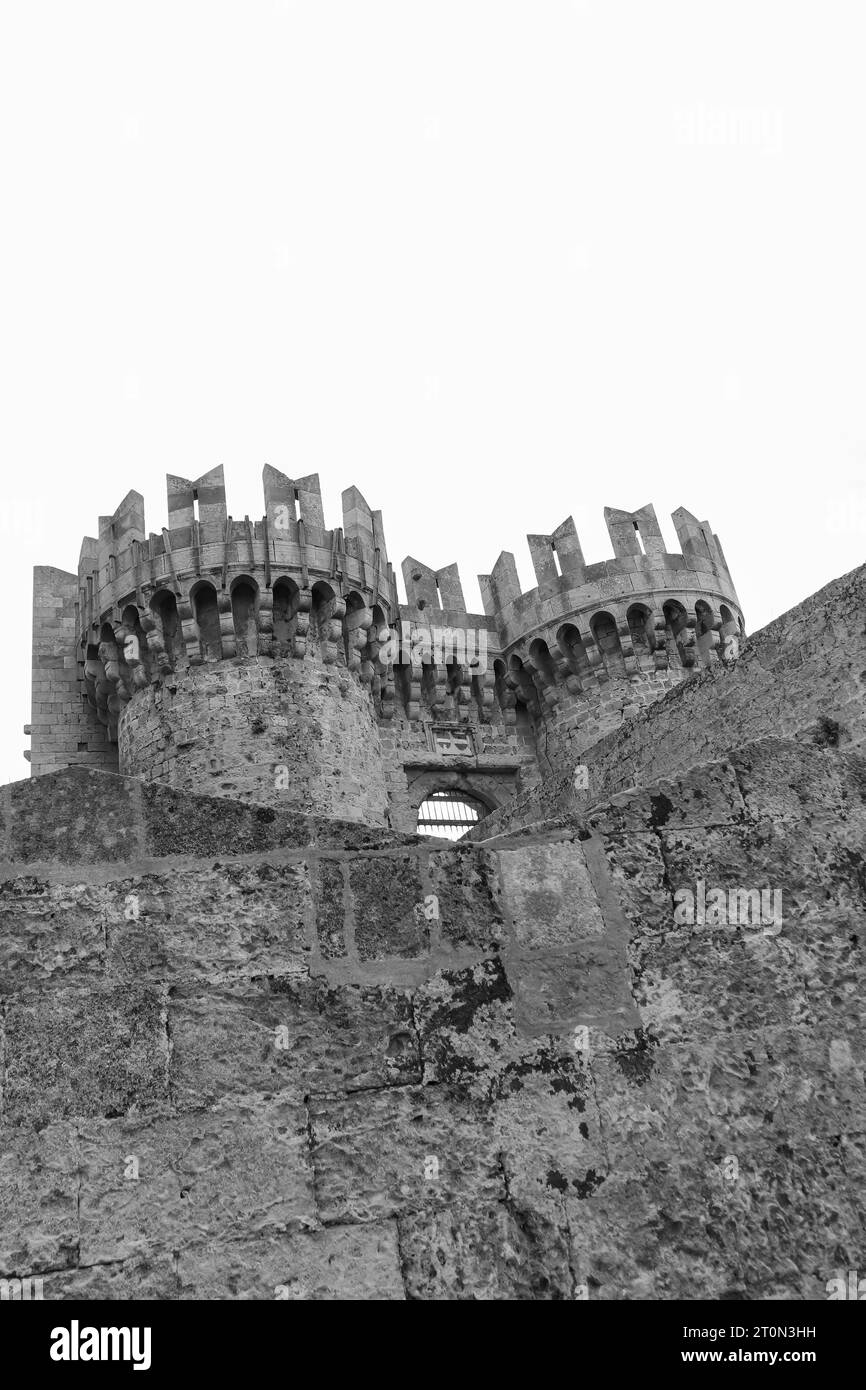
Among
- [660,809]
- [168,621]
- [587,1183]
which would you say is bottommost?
[587,1183]

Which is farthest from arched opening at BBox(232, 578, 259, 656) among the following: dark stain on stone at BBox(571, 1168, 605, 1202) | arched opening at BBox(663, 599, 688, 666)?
dark stain on stone at BBox(571, 1168, 605, 1202)

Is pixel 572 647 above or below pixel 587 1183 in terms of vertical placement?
above

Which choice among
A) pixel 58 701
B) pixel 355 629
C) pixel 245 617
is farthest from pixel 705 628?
pixel 58 701

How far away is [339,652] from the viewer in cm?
1405

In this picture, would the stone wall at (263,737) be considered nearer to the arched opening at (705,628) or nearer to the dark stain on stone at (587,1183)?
the arched opening at (705,628)

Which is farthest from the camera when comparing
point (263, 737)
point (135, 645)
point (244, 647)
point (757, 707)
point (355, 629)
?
point (355, 629)

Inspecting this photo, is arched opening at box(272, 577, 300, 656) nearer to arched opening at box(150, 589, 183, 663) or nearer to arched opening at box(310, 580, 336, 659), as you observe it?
arched opening at box(310, 580, 336, 659)

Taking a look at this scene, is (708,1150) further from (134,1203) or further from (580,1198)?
(134,1203)

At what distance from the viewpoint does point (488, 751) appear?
1614cm

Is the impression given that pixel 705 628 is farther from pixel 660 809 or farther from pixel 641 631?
pixel 660 809

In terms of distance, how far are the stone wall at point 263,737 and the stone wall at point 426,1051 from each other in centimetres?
962

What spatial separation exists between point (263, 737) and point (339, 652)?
190cm

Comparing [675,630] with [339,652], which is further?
[675,630]

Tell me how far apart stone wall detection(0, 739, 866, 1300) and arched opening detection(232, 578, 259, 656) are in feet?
36.7
